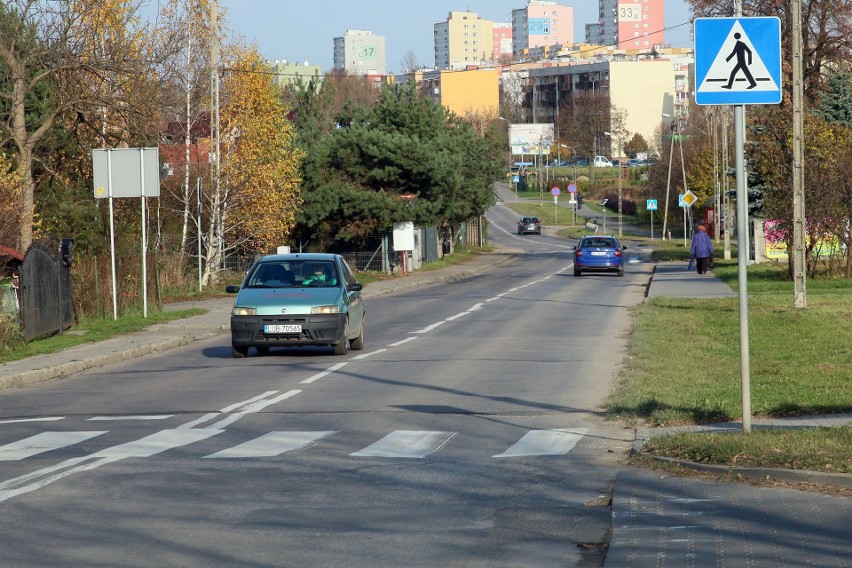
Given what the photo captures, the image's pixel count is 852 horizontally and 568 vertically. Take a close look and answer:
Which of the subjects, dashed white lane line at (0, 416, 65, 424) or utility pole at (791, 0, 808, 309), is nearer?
dashed white lane line at (0, 416, 65, 424)

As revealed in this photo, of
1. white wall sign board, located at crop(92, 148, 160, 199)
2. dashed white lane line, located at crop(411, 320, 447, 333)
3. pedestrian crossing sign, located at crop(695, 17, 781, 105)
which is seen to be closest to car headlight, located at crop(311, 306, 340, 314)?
dashed white lane line, located at crop(411, 320, 447, 333)

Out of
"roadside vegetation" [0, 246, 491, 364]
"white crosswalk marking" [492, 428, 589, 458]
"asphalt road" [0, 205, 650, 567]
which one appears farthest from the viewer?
"roadside vegetation" [0, 246, 491, 364]

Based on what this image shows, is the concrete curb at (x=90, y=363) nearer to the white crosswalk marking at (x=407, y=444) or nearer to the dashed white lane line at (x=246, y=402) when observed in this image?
the dashed white lane line at (x=246, y=402)

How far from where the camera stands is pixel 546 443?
10453 mm

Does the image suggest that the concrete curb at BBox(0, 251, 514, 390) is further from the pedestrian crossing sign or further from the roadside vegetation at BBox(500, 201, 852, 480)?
the pedestrian crossing sign

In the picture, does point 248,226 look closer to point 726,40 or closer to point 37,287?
point 37,287

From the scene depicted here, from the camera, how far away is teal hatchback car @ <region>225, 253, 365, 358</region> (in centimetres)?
1839

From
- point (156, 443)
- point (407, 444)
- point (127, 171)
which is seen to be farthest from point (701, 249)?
point (156, 443)

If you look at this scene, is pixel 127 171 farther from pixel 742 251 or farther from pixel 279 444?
pixel 742 251

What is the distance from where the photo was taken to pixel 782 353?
1708cm

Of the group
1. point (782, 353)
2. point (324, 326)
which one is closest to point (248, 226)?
point (324, 326)

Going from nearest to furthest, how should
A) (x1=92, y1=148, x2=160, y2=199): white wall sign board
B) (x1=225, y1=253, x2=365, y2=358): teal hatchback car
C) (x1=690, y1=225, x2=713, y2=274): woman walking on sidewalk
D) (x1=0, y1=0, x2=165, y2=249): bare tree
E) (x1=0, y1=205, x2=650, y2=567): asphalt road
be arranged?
(x1=0, y1=205, x2=650, y2=567): asphalt road, (x1=225, y1=253, x2=365, y2=358): teal hatchback car, (x1=92, y1=148, x2=160, y2=199): white wall sign board, (x1=0, y1=0, x2=165, y2=249): bare tree, (x1=690, y1=225, x2=713, y2=274): woman walking on sidewalk

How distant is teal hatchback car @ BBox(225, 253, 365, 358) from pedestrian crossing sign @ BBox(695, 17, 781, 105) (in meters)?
10.2

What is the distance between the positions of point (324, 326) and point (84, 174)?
2145 cm
